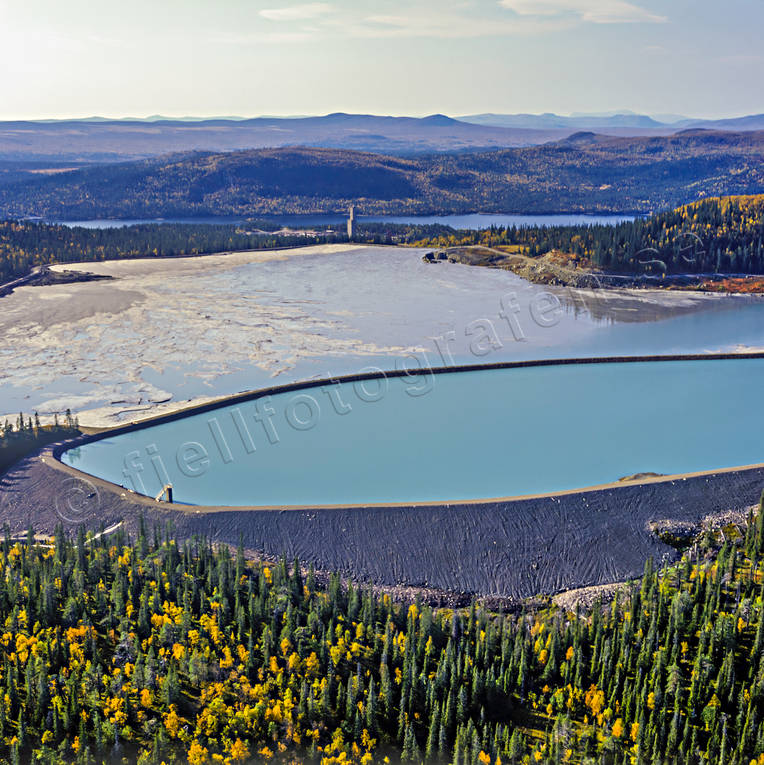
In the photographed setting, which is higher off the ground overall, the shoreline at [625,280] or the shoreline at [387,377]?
the shoreline at [625,280]

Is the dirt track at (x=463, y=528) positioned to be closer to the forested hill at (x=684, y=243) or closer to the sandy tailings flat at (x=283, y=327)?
the sandy tailings flat at (x=283, y=327)

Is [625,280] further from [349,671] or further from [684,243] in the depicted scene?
[349,671]

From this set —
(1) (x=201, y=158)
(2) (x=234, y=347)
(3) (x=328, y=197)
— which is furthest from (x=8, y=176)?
(2) (x=234, y=347)

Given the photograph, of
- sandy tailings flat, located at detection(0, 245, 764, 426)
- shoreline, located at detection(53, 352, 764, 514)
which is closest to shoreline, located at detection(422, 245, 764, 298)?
sandy tailings flat, located at detection(0, 245, 764, 426)

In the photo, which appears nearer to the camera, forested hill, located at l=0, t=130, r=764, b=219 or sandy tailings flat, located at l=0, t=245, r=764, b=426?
sandy tailings flat, located at l=0, t=245, r=764, b=426

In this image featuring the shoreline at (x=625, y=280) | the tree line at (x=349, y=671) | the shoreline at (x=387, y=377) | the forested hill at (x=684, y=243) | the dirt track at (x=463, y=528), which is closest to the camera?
the tree line at (x=349, y=671)

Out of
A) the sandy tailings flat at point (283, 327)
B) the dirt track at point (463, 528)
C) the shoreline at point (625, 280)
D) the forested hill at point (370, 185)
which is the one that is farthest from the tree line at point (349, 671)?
the forested hill at point (370, 185)

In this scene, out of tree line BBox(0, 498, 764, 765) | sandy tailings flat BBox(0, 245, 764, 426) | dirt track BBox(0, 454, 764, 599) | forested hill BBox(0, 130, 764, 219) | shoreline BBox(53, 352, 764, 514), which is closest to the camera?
tree line BBox(0, 498, 764, 765)

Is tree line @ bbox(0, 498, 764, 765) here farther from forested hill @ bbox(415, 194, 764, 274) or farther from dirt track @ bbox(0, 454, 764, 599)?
forested hill @ bbox(415, 194, 764, 274)
